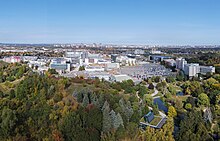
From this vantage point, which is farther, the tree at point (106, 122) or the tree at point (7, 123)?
the tree at point (106, 122)

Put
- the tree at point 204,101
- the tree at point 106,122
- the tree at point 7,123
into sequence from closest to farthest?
the tree at point 7,123 < the tree at point 106,122 < the tree at point 204,101

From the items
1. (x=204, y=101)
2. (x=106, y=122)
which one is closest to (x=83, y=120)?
(x=106, y=122)

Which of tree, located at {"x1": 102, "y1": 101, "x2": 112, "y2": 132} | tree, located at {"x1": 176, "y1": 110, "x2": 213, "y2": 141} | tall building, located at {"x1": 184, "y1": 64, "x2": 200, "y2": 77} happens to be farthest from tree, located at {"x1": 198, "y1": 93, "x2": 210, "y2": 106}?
tall building, located at {"x1": 184, "y1": 64, "x2": 200, "y2": 77}

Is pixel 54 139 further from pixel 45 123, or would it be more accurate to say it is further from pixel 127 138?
pixel 127 138

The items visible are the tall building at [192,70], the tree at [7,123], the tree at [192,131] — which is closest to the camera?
the tree at [7,123]

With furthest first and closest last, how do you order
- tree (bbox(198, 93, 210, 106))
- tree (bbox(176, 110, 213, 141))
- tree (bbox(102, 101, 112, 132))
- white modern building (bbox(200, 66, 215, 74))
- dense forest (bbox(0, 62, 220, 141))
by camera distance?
white modern building (bbox(200, 66, 215, 74))
tree (bbox(198, 93, 210, 106))
tree (bbox(102, 101, 112, 132))
tree (bbox(176, 110, 213, 141))
dense forest (bbox(0, 62, 220, 141))

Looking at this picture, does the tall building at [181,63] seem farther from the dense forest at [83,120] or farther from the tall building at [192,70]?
the dense forest at [83,120]

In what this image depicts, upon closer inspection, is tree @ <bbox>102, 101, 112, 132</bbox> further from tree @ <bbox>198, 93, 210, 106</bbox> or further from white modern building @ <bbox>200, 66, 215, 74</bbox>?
white modern building @ <bbox>200, 66, 215, 74</bbox>

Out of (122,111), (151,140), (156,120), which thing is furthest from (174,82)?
(151,140)

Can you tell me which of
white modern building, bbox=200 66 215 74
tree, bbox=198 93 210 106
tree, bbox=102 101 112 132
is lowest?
tree, bbox=198 93 210 106

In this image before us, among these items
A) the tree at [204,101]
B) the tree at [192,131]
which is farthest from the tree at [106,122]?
the tree at [204,101]

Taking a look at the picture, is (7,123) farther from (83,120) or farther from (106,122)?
(106,122)
